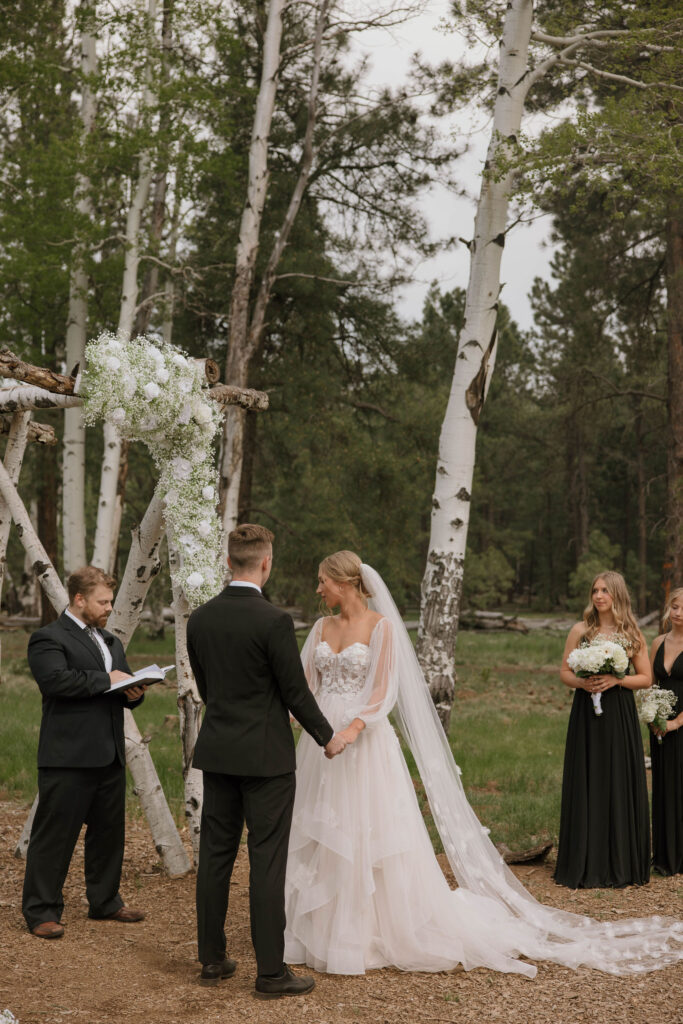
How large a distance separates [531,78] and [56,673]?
7600 mm

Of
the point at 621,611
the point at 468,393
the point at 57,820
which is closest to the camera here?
the point at 57,820

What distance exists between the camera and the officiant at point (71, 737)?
5.48 m

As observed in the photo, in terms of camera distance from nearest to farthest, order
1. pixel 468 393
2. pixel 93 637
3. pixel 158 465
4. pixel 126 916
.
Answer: pixel 93 637 < pixel 126 916 < pixel 158 465 < pixel 468 393

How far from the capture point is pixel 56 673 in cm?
543

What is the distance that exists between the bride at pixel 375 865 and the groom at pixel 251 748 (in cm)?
46

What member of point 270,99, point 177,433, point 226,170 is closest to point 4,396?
point 177,433

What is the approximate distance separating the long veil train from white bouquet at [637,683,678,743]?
1.54 metres

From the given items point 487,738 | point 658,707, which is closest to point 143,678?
point 658,707

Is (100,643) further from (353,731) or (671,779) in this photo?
(671,779)

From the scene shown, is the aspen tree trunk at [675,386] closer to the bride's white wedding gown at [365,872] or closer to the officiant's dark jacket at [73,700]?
the bride's white wedding gown at [365,872]

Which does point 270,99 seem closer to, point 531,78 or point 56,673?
point 531,78

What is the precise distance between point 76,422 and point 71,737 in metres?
10.0

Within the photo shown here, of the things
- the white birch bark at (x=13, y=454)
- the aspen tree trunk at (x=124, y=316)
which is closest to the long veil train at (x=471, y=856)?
the white birch bark at (x=13, y=454)

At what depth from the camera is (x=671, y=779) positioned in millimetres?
7297
